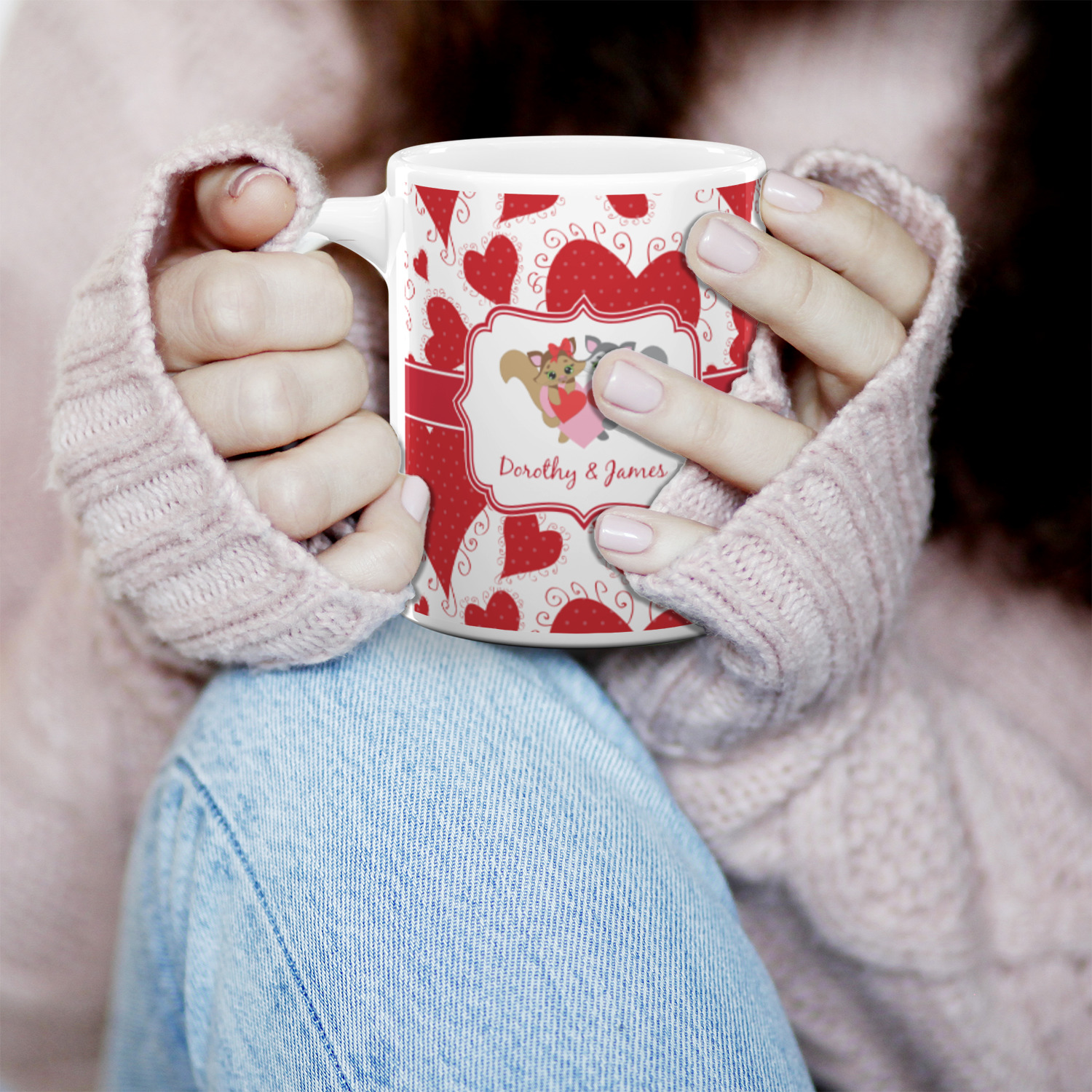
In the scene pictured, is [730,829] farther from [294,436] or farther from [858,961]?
[294,436]

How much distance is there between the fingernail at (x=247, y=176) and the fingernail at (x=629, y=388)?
0.22m

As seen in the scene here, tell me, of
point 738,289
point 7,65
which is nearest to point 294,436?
point 738,289

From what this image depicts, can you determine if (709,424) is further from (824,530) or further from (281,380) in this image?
(281,380)

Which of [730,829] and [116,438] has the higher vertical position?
[116,438]

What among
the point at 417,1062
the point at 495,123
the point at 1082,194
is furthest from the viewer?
the point at 495,123

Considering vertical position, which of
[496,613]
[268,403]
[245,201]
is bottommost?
[496,613]

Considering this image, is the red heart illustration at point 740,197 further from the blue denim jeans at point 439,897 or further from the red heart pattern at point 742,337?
the blue denim jeans at point 439,897

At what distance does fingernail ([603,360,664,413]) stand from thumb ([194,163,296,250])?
212 millimetres

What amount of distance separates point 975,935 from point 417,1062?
0.45m

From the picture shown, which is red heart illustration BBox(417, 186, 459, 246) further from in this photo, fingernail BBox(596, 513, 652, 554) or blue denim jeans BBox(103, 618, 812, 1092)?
blue denim jeans BBox(103, 618, 812, 1092)

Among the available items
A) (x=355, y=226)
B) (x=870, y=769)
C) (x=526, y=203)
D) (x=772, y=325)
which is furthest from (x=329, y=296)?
(x=870, y=769)

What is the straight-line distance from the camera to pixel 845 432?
53cm

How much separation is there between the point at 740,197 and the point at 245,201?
0.89ft

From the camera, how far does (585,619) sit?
1.72 feet
